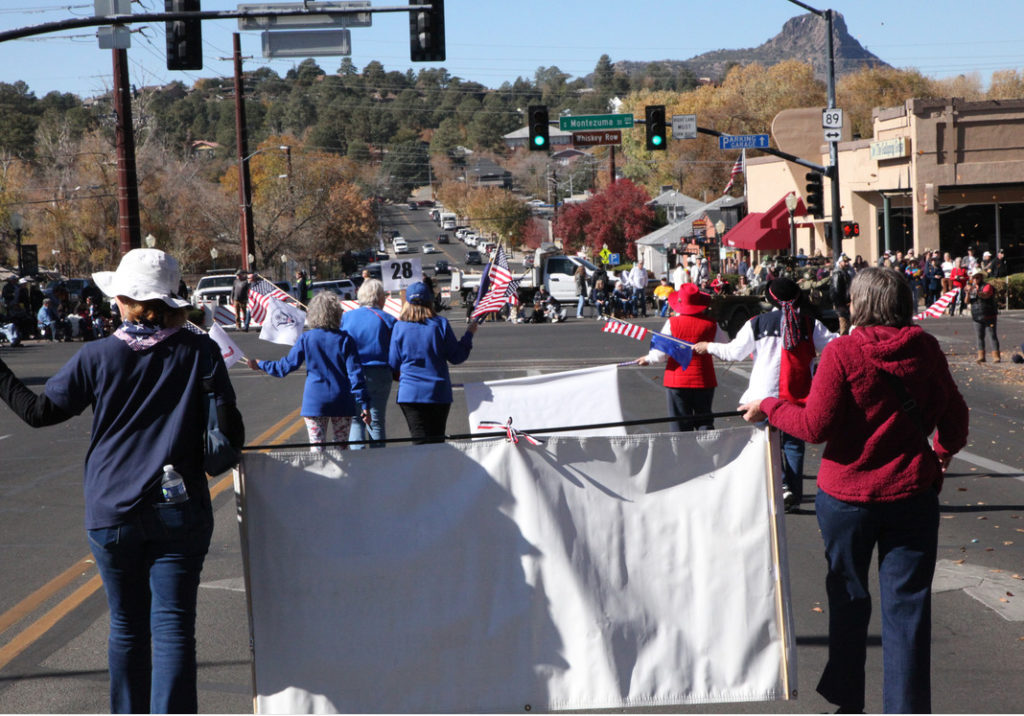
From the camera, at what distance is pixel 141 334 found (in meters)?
4.28

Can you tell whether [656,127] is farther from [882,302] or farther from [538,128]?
[882,302]

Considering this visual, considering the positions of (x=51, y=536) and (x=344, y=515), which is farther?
(x=51, y=536)

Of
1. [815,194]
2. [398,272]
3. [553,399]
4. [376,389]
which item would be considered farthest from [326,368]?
[815,194]

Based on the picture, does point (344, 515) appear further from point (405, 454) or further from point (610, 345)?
point (610, 345)

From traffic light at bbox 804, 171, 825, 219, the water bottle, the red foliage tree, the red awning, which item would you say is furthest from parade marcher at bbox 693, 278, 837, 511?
the red foliage tree

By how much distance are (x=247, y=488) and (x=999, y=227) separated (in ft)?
134

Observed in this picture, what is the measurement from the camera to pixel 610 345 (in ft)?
86.1

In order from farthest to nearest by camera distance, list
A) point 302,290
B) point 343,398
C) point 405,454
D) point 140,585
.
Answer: point 302,290
point 343,398
point 405,454
point 140,585

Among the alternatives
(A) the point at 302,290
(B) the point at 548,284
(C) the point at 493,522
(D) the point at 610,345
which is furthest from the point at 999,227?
(C) the point at 493,522

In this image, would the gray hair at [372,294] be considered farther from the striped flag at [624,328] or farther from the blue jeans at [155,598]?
the blue jeans at [155,598]

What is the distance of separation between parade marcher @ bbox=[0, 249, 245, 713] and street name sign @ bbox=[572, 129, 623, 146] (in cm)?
3147

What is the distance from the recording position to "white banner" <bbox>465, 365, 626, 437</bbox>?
7.73 metres

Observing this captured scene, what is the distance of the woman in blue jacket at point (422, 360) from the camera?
8.50 meters

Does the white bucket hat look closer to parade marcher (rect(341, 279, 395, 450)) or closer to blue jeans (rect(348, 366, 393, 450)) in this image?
parade marcher (rect(341, 279, 395, 450))
